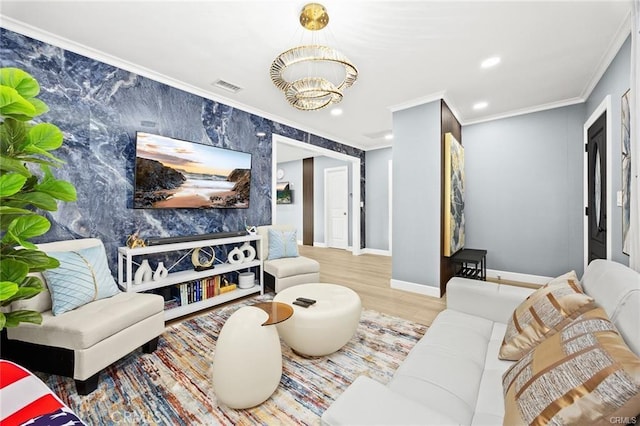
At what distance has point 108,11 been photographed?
2.01m

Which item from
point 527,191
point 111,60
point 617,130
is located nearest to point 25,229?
point 111,60

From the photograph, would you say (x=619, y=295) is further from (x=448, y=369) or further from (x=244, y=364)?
(x=244, y=364)

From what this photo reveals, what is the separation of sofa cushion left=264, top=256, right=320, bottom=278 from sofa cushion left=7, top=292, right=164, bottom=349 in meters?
1.60

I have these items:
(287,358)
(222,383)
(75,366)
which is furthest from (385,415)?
(75,366)

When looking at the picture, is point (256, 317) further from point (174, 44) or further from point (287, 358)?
point (174, 44)

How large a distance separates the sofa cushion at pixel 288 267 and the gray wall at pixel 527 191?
291 centimetres

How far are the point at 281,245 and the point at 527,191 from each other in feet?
12.5

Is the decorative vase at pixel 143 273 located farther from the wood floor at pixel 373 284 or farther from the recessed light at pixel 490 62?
the recessed light at pixel 490 62

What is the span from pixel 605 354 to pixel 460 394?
0.56 m

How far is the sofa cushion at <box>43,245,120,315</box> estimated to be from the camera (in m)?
1.81

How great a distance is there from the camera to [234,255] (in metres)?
3.59

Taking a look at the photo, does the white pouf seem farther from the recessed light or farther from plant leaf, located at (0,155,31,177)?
the recessed light

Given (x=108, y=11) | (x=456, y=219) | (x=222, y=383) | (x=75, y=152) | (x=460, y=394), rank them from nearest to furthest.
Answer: (x=460, y=394) < (x=222, y=383) < (x=108, y=11) < (x=75, y=152) < (x=456, y=219)

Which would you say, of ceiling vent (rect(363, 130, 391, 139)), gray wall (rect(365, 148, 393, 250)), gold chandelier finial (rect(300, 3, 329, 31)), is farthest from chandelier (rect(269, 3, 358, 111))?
gray wall (rect(365, 148, 393, 250))
